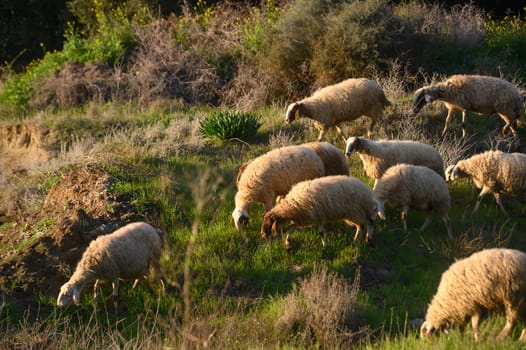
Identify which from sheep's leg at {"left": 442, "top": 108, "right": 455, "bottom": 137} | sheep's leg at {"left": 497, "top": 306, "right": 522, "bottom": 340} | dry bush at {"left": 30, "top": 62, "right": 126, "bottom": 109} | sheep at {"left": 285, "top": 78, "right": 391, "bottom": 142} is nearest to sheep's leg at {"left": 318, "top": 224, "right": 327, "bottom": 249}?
sheep's leg at {"left": 497, "top": 306, "right": 522, "bottom": 340}

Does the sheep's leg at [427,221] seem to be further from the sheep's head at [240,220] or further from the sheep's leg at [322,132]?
the sheep's leg at [322,132]

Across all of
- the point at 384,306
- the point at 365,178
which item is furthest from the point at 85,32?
the point at 384,306

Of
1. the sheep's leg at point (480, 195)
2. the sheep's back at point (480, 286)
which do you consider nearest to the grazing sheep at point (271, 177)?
the sheep's leg at point (480, 195)

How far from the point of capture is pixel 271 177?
885cm

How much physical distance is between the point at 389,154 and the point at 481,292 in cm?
413

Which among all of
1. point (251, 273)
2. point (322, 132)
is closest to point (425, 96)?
point (322, 132)

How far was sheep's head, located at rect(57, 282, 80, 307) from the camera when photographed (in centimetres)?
705

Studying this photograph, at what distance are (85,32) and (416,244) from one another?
16779mm

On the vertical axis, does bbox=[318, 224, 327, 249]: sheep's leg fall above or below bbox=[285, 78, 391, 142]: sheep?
below

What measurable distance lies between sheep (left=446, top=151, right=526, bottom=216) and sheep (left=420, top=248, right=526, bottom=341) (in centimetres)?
345

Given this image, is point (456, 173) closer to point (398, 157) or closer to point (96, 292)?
point (398, 157)

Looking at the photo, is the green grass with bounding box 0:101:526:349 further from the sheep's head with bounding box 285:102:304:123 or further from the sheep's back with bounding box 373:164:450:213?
the sheep's head with bounding box 285:102:304:123

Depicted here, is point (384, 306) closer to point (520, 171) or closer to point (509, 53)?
point (520, 171)

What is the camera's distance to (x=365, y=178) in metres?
10.4
